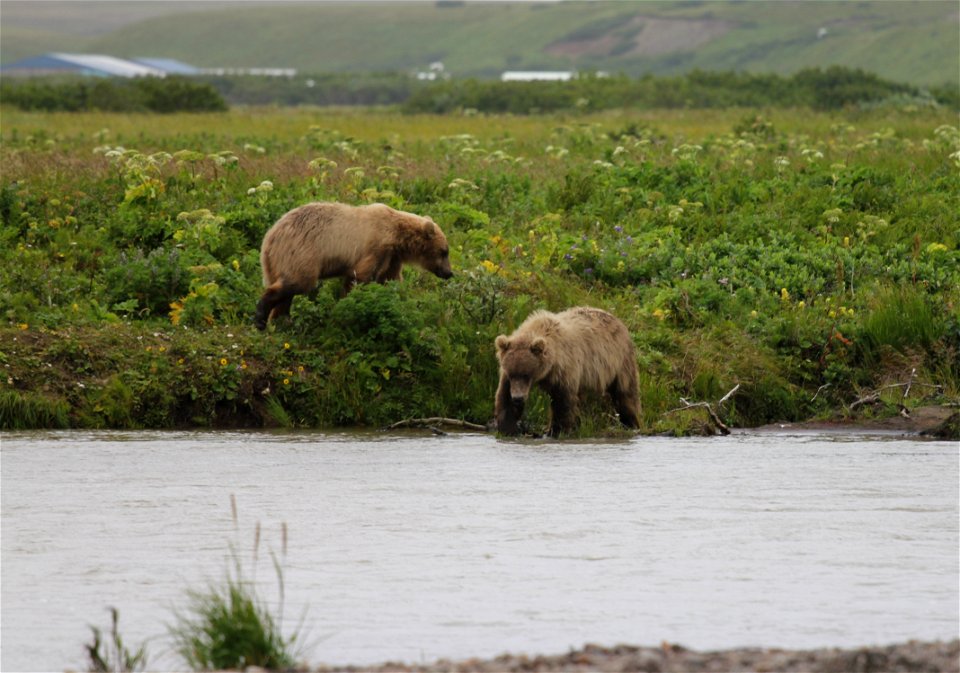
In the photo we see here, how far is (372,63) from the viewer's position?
581 ft

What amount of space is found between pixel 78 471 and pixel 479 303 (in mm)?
4757

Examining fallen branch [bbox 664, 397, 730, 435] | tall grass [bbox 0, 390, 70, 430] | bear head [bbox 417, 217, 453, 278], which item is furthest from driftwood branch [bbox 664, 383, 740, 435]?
tall grass [bbox 0, 390, 70, 430]

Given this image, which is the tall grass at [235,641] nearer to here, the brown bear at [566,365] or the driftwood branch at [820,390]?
the brown bear at [566,365]

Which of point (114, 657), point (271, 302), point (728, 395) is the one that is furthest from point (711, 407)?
point (114, 657)

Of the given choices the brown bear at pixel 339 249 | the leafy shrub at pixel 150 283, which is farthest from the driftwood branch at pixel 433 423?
the leafy shrub at pixel 150 283

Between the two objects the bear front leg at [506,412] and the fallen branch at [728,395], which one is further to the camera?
the fallen branch at [728,395]

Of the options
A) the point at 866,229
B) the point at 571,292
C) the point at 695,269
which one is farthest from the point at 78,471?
the point at 866,229

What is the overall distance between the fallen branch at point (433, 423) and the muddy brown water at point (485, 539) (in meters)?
0.48

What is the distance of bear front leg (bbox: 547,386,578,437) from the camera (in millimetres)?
13359

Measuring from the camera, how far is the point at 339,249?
14734 mm

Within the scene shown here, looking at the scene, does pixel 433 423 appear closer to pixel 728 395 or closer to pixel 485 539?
pixel 728 395

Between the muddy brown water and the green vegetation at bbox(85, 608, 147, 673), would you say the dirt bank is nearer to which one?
the muddy brown water

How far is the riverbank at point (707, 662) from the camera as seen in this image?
6.64m

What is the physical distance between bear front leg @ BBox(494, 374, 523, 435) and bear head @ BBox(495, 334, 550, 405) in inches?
10.3
